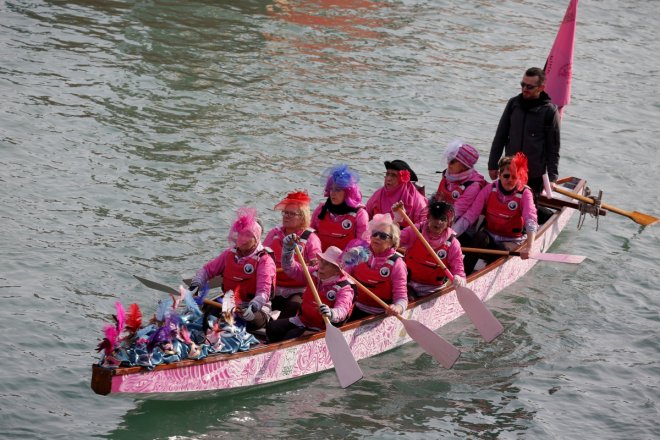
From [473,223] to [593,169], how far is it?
6.01m

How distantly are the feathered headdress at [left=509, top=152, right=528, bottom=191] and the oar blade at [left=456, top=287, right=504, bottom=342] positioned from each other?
5.62 ft

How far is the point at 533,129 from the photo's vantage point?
506 inches

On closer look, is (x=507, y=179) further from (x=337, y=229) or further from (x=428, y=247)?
(x=337, y=229)

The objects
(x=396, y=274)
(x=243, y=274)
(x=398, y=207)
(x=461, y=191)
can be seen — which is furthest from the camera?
(x=461, y=191)

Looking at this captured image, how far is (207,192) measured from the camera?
48.3ft

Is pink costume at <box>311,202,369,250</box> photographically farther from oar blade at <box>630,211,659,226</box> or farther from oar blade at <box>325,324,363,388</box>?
oar blade at <box>630,211,659,226</box>

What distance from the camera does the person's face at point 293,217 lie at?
10500 mm

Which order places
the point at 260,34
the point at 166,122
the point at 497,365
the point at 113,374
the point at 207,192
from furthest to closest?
the point at 260,34, the point at 166,122, the point at 207,192, the point at 497,365, the point at 113,374

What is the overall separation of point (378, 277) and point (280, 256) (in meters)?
1.10

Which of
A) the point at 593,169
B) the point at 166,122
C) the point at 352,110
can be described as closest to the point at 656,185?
Answer: the point at 593,169

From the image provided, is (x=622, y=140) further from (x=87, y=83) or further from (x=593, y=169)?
(x=87, y=83)

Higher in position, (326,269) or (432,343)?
(326,269)

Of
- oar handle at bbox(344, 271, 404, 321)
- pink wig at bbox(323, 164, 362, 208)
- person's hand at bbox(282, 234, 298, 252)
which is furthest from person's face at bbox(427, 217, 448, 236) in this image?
person's hand at bbox(282, 234, 298, 252)

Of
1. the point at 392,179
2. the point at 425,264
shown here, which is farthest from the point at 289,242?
the point at 392,179
